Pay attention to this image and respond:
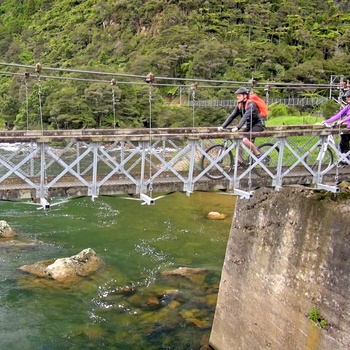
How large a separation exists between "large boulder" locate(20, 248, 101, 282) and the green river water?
0.29 metres

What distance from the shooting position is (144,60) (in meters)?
64.3

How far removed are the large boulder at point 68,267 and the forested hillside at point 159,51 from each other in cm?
2362

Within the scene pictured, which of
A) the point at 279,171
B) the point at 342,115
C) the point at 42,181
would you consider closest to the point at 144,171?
the point at 42,181

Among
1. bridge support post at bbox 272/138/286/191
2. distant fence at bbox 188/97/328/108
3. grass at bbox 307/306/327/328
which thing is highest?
bridge support post at bbox 272/138/286/191

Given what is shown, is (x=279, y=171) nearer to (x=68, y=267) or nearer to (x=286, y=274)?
(x=286, y=274)

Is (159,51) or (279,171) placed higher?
(159,51)

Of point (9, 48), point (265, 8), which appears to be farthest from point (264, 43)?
point (9, 48)

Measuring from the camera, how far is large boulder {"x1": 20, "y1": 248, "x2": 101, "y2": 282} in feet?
46.1

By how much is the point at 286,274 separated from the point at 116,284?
6.54 m

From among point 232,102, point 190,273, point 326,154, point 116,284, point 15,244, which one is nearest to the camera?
point 326,154

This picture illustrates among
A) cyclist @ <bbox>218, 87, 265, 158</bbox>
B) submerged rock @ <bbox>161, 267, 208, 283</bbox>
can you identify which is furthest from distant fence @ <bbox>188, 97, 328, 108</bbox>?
cyclist @ <bbox>218, 87, 265, 158</bbox>

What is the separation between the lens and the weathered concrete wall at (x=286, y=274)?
794 cm

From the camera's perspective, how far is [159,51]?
6638 cm

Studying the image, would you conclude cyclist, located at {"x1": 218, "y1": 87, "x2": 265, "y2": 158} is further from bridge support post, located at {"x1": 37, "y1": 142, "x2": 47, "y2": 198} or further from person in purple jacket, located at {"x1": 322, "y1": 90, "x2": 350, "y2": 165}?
bridge support post, located at {"x1": 37, "y1": 142, "x2": 47, "y2": 198}
